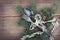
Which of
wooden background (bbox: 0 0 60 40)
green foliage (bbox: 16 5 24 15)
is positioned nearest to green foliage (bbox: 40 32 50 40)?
wooden background (bbox: 0 0 60 40)

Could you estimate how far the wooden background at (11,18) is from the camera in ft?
4.05

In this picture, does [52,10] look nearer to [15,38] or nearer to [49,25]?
[49,25]

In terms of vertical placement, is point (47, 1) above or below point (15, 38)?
above

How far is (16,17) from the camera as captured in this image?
1.24 meters

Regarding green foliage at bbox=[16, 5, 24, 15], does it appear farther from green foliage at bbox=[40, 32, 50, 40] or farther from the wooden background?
green foliage at bbox=[40, 32, 50, 40]

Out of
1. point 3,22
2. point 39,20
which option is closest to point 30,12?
point 39,20

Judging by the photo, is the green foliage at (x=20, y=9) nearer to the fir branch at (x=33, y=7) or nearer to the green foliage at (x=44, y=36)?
the fir branch at (x=33, y=7)

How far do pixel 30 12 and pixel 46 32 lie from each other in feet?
0.46

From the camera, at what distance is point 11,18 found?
1.24m

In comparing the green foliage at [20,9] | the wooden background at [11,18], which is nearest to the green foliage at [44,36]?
the wooden background at [11,18]

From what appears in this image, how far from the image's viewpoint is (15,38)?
4.09 ft

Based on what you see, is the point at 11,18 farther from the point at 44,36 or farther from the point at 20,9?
the point at 44,36

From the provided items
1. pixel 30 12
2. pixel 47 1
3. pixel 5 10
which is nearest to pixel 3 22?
pixel 5 10

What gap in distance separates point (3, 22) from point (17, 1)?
15cm
